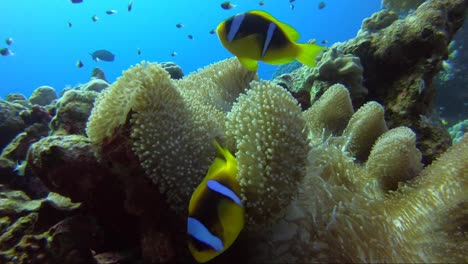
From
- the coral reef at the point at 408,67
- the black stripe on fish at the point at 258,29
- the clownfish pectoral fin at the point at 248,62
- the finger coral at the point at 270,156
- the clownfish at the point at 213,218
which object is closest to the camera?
the clownfish at the point at 213,218

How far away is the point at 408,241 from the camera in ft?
6.01

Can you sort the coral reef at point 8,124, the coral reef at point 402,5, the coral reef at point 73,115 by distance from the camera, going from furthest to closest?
the coral reef at point 402,5 < the coral reef at point 8,124 < the coral reef at point 73,115

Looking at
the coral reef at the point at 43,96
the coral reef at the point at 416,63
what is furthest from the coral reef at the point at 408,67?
the coral reef at the point at 43,96

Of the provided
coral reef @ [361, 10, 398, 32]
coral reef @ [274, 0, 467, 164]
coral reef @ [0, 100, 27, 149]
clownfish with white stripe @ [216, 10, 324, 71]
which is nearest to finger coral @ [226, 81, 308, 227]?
clownfish with white stripe @ [216, 10, 324, 71]

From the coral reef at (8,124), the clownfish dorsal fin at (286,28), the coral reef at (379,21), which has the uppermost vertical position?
the coral reef at (8,124)

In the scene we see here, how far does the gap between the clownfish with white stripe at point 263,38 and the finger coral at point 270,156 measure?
0.46 metres

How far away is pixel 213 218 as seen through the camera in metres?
1.33

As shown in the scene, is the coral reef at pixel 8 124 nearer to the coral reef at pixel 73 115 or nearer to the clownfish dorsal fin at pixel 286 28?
the coral reef at pixel 73 115

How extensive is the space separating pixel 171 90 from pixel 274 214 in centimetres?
93

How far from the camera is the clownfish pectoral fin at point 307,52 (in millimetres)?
2057

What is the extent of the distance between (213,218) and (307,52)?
4.15ft

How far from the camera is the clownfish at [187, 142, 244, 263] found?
4.28 feet

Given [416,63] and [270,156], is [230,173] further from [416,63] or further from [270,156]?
[416,63]

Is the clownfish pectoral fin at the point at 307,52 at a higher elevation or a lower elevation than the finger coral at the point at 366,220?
higher
